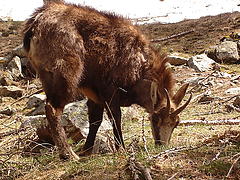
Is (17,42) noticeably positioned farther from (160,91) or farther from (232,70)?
(160,91)

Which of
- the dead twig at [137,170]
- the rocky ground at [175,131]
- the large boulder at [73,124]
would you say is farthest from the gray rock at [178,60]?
the dead twig at [137,170]

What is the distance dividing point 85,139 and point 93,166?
7.56 feet

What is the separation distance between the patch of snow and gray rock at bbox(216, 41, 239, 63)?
1045 centimetres

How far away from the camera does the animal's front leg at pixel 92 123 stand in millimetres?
6412

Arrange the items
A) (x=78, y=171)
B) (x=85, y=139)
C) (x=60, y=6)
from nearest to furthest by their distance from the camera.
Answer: (x=78, y=171), (x=60, y=6), (x=85, y=139)

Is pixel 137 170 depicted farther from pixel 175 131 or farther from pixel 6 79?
pixel 6 79

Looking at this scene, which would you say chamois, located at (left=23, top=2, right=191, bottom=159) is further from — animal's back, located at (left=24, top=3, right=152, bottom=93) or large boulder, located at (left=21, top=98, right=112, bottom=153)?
large boulder, located at (left=21, top=98, right=112, bottom=153)

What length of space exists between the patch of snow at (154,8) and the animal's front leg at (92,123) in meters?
18.8

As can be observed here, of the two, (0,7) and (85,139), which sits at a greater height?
Answer: (0,7)

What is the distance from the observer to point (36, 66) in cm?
577

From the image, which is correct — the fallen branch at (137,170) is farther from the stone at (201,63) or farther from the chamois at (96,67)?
the stone at (201,63)

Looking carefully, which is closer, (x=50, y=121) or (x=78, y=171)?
(x=78, y=171)

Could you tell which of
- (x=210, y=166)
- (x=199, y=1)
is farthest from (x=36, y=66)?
(x=199, y=1)

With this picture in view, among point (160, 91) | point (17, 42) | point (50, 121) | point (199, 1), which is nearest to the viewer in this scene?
point (50, 121)
